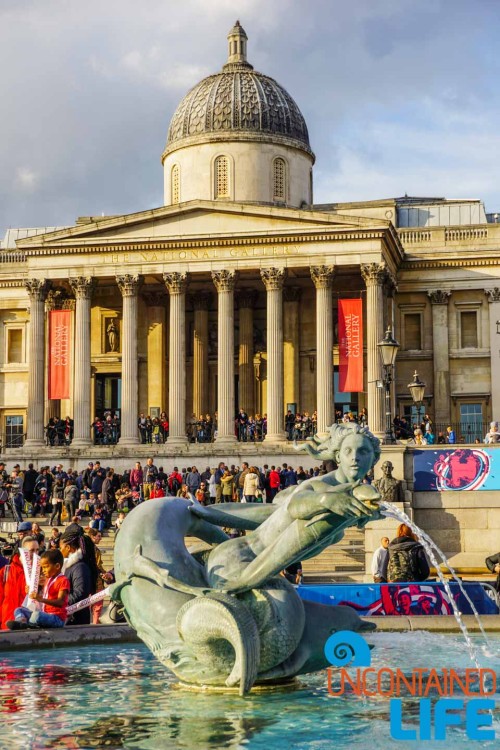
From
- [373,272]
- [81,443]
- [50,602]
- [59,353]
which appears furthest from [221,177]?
[50,602]

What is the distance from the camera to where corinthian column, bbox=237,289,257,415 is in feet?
175

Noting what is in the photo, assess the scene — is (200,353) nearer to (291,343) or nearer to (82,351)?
(291,343)

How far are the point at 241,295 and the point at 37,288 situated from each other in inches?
363

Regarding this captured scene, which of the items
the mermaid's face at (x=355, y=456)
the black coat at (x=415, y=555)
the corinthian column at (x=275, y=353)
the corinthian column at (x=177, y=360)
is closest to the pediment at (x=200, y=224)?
the corinthian column at (x=275, y=353)

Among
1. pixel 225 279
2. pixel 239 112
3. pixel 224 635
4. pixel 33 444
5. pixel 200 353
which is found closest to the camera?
pixel 224 635

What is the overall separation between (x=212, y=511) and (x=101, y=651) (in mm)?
2732

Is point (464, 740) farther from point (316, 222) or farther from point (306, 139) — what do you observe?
Result: point (306, 139)

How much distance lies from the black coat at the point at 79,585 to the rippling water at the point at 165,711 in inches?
53.2

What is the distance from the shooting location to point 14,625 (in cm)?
1237

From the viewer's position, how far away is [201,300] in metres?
54.6

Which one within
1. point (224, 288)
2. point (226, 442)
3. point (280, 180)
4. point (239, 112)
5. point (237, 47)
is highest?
point (237, 47)

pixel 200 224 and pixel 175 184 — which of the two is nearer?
pixel 200 224

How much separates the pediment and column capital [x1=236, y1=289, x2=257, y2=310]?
529cm

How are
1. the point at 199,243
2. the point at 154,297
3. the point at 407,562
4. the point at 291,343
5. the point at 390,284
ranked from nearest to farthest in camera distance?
the point at 407,562 < the point at 199,243 < the point at 390,284 < the point at 291,343 < the point at 154,297
